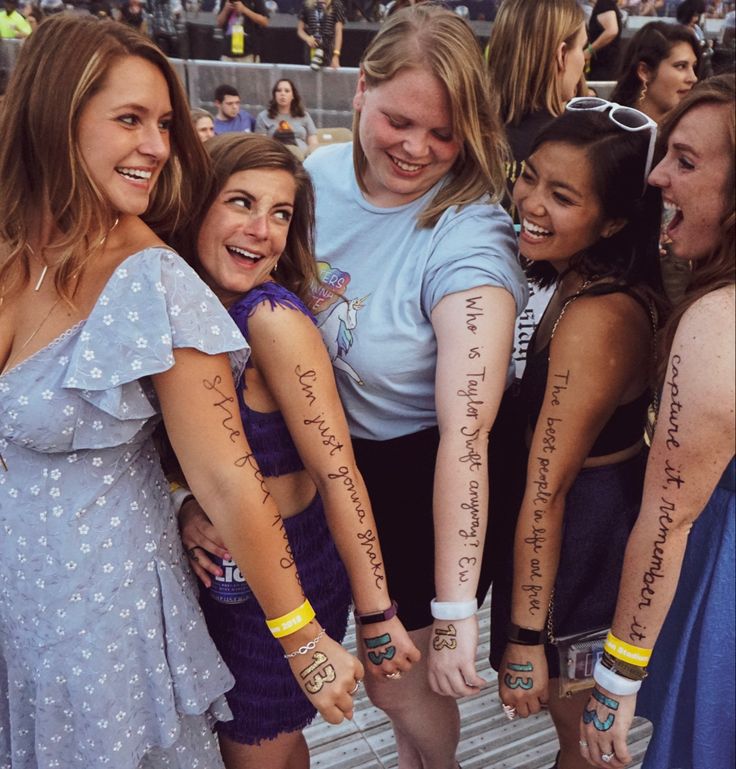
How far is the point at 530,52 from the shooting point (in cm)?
259

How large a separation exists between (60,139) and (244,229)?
1.21 ft

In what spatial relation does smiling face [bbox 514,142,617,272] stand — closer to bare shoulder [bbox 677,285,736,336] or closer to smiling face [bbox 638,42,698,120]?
bare shoulder [bbox 677,285,736,336]

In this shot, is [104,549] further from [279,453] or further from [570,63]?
[570,63]

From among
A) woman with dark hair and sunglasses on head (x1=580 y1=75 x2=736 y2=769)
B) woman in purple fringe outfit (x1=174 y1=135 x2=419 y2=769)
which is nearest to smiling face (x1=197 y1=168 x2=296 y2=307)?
woman in purple fringe outfit (x1=174 y1=135 x2=419 y2=769)

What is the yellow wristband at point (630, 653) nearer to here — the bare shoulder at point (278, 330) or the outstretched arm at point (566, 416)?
the outstretched arm at point (566, 416)

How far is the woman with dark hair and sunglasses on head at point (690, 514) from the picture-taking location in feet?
4.13

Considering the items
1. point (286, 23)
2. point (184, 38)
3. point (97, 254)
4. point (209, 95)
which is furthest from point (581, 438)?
point (286, 23)

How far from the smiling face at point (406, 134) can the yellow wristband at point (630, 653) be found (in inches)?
38.3

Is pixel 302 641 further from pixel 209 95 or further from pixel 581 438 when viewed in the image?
pixel 209 95

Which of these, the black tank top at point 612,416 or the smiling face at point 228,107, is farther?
the smiling face at point 228,107

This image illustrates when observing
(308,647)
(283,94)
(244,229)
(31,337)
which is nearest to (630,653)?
(308,647)

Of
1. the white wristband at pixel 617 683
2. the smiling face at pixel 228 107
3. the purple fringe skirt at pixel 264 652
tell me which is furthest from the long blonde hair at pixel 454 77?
the smiling face at pixel 228 107

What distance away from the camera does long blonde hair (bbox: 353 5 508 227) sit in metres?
1.59

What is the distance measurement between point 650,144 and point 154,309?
→ 1007 mm
